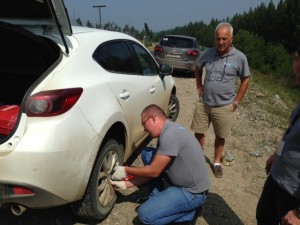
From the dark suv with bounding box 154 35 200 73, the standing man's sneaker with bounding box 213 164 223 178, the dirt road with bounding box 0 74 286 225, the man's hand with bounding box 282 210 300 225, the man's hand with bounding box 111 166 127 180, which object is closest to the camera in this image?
the man's hand with bounding box 282 210 300 225

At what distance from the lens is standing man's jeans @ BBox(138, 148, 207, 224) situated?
3.27 m

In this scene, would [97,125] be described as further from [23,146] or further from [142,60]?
[142,60]

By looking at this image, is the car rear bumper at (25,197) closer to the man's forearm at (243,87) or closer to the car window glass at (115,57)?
the car window glass at (115,57)

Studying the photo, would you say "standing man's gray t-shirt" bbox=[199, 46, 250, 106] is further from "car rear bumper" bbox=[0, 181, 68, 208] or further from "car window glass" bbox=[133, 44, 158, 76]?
"car rear bumper" bbox=[0, 181, 68, 208]

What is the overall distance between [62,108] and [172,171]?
3.78 feet

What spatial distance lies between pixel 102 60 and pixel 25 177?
1368mm

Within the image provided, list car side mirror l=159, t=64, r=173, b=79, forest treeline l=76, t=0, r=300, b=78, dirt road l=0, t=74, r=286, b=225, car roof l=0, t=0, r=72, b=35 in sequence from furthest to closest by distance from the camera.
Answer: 1. forest treeline l=76, t=0, r=300, b=78
2. car side mirror l=159, t=64, r=173, b=79
3. dirt road l=0, t=74, r=286, b=225
4. car roof l=0, t=0, r=72, b=35

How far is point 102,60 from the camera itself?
11.4 ft

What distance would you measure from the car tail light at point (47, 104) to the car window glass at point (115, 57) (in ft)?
2.44

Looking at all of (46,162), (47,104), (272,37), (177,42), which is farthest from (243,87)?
(272,37)

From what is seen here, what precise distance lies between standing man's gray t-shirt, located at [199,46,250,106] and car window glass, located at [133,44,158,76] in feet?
2.27

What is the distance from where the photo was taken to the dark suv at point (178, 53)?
1316 cm


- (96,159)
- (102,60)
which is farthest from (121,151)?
(102,60)

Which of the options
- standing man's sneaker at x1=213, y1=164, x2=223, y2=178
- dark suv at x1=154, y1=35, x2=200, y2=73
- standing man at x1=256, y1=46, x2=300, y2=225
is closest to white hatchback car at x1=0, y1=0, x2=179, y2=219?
standing man's sneaker at x1=213, y1=164, x2=223, y2=178
